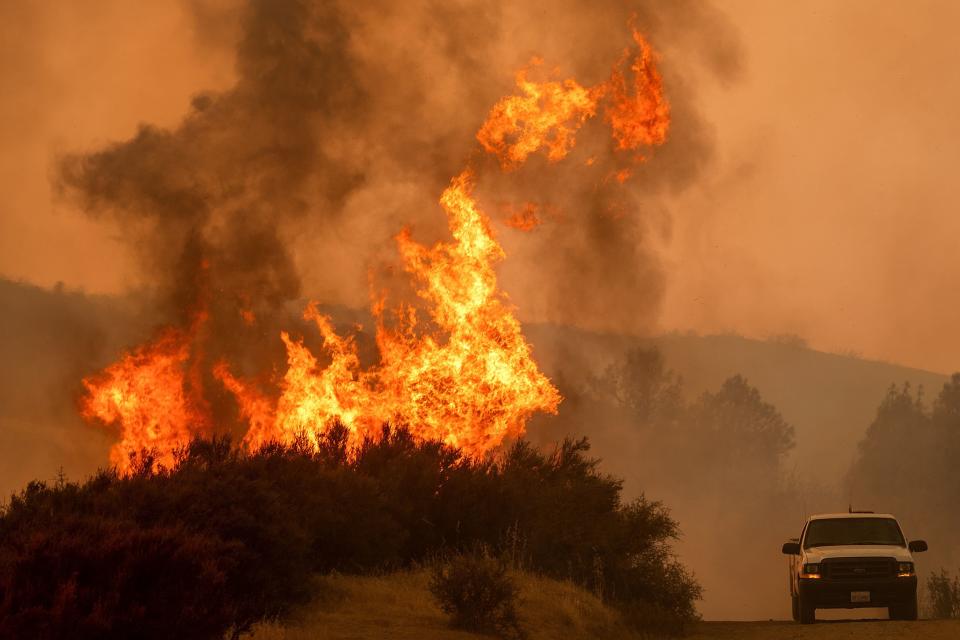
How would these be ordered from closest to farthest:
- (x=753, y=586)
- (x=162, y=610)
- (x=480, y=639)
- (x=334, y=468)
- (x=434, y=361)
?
(x=162, y=610) < (x=480, y=639) < (x=334, y=468) < (x=434, y=361) < (x=753, y=586)

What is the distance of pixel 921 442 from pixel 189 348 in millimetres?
85182

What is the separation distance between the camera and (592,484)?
28.8 m

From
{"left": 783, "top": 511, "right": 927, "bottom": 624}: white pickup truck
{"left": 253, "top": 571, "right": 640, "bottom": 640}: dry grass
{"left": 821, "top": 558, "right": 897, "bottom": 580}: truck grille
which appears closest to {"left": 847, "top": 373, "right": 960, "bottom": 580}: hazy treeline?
{"left": 783, "top": 511, "right": 927, "bottom": 624}: white pickup truck

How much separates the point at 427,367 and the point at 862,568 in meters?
15.9

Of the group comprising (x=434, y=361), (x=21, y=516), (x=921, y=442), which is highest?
(x=921, y=442)

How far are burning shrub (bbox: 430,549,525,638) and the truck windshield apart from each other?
798 cm

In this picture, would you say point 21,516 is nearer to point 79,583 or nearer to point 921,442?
point 79,583

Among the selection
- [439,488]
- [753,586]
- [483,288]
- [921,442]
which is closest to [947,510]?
[921,442]

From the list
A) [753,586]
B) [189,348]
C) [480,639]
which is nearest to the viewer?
[480,639]

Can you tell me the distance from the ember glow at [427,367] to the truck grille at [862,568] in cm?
1304

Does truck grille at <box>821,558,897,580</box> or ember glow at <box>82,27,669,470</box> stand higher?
ember glow at <box>82,27,669,470</box>

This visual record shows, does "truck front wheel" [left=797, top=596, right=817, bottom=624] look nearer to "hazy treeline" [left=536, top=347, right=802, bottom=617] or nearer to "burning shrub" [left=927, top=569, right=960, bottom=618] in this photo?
"burning shrub" [left=927, top=569, right=960, bottom=618]

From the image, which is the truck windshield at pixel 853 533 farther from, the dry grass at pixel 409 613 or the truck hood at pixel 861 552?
the dry grass at pixel 409 613

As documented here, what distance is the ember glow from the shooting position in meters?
35.5
